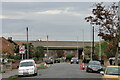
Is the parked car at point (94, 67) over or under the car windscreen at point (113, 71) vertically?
under

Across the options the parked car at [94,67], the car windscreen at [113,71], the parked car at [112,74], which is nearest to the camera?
the parked car at [112,74]

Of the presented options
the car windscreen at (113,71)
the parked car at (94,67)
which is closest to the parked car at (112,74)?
the car windscreen at (113,71)

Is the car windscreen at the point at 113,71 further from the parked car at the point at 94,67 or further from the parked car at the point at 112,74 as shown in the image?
the parked car at the point at 94,67

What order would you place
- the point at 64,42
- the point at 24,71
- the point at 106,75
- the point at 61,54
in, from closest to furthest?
the point at 106,75, the point at 24,71, the point at 64,42, the point at 61,54

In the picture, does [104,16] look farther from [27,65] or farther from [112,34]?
[27,65]

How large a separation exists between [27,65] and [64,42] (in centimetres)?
6766

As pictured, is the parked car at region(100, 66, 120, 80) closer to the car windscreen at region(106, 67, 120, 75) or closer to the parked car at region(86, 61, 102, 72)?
the car windscreen at region(106, 67, 120, 75)

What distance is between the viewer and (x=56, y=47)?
10162cm

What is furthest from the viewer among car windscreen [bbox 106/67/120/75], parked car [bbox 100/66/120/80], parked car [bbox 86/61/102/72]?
parked car [bbox 86/61/102/72]

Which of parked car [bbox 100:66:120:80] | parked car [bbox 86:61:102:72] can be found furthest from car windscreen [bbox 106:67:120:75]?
parked car [bbox 86:61:102:72]

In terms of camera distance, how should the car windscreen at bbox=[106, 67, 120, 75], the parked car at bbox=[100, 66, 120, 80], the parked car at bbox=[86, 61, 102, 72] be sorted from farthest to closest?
the parked car at bbox=[86, 61, 102, 72]
the car windscreen at bbox=[106, 67, 120, 75]
the parked car at bbox=[100, 66, 120, 80]

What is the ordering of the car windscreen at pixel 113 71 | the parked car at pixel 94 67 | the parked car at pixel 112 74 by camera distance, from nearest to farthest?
the parked car at pixel 112 74 < the car windscreen at pixel 113 71 < the parked car at pixel 94 67

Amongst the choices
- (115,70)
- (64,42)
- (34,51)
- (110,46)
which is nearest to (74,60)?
(34,51)

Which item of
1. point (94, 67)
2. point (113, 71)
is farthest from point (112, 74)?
point (94, 67)
